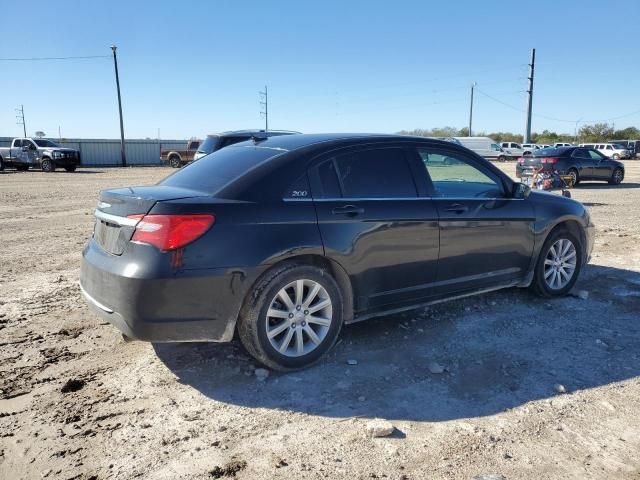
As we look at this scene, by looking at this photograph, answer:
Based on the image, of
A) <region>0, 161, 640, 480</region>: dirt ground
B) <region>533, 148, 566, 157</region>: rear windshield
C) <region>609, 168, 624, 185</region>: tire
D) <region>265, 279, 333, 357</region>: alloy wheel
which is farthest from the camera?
<region>609, 168, 624, 185</region>: tire

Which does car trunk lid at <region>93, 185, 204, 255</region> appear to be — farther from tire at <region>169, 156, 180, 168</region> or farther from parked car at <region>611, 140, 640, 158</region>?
parked car at <region>611, 140, 640, 158</region>

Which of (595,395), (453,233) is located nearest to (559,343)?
(595,395)

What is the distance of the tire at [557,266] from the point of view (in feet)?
17.3

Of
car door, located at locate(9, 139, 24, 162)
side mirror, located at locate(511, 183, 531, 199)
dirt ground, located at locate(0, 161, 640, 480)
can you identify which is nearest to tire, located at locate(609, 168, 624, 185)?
dirt ground, located at locate(0, 161, 640, 480)

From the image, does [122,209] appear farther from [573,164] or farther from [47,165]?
[47,165]

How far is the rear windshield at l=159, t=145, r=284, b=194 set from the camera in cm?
381

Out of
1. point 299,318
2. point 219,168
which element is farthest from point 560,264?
point 219,168

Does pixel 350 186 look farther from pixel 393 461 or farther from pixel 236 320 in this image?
pixel 393 461

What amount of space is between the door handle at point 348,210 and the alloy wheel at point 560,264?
2422mm

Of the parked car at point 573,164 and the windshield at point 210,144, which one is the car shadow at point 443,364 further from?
the parked car at point 573,164

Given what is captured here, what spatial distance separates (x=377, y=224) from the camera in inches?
158

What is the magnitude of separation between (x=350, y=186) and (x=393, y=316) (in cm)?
148

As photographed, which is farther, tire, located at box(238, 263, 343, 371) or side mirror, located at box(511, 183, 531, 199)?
side mirror, located at box(511, 183, 531, 199)

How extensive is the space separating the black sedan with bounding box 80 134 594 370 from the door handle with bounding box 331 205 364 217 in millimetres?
15
